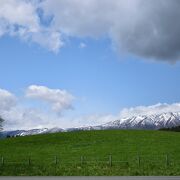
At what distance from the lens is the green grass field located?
188ft

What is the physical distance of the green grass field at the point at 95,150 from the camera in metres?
57.3

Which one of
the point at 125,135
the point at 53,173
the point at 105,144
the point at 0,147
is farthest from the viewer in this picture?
the point at 125,135

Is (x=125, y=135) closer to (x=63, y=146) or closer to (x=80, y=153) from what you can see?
(x=63, y=146)

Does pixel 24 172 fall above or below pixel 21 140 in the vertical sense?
below

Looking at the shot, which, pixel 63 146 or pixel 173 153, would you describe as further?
pixel 63 146

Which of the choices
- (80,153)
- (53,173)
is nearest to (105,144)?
(80,153)

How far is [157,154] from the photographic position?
71750 millimetres

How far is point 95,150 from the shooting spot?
259ft

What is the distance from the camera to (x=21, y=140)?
107 m

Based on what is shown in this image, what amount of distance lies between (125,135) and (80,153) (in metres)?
30.1

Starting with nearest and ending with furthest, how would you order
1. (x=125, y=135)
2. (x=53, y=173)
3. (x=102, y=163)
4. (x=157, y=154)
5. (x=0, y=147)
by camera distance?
(x=53, y=173), (x=102, y=163), (x=157, y=154), (x=0, y=147), (x=125, y=135)

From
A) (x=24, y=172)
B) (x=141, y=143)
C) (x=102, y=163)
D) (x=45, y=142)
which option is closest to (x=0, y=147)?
(x=45, y=142)

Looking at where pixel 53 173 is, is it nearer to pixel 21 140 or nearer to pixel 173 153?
pixel 173 153

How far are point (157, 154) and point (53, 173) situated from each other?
3211 centimetres
